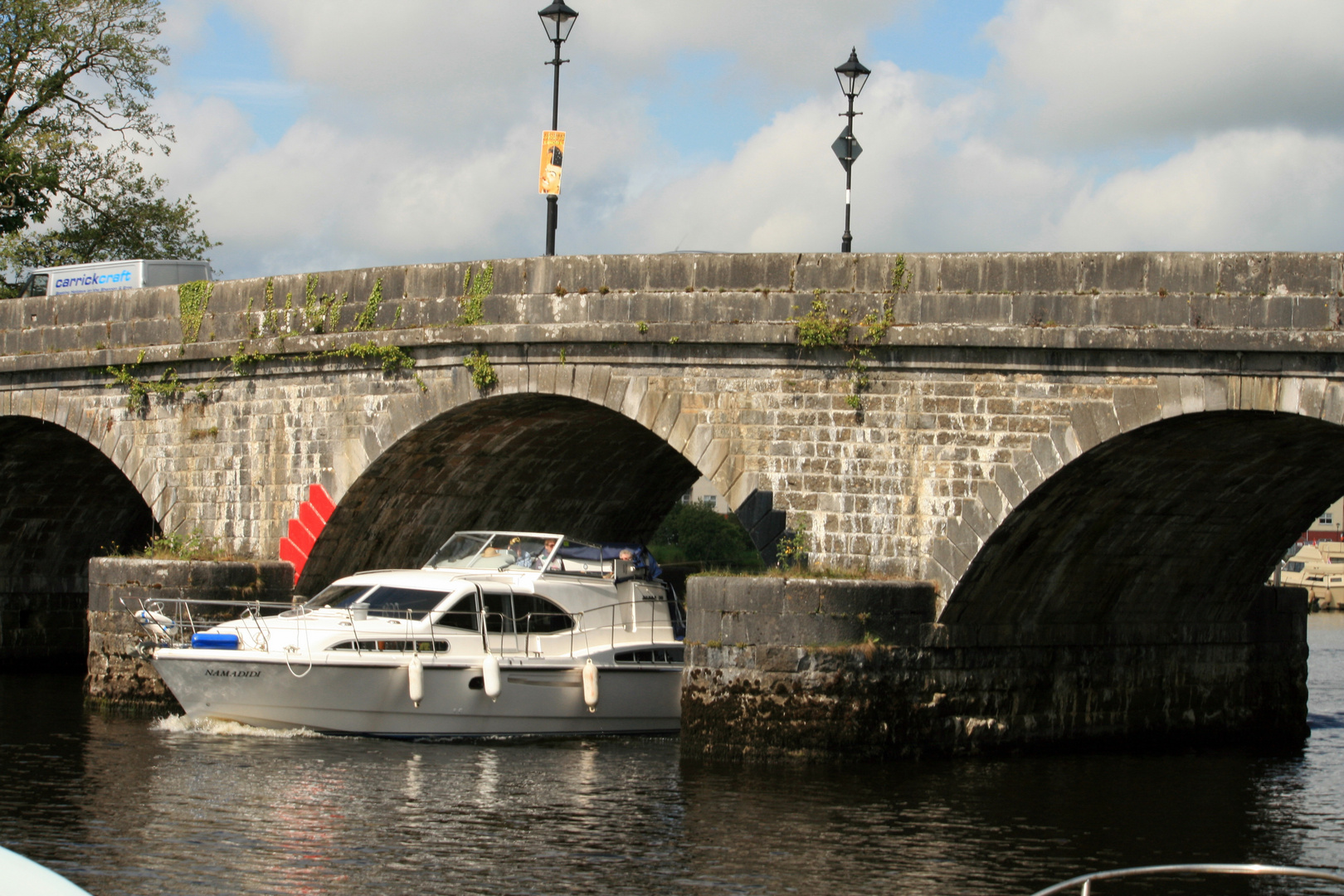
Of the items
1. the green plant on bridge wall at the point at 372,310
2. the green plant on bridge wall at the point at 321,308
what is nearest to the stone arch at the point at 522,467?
the green plant on bridge wall at the point at 372,310

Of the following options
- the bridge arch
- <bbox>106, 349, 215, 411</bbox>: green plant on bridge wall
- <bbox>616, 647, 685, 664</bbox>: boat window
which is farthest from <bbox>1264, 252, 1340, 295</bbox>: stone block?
<bbox>106, 349, 215, 411</bbox>: green plant on bridge wall

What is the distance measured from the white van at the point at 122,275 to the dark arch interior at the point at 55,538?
259 cm

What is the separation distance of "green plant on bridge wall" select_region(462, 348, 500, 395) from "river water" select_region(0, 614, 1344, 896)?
398 centimetres

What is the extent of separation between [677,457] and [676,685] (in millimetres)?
5146

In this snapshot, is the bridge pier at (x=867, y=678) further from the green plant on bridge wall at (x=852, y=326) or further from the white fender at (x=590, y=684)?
the white fender at (x=590, y=684)

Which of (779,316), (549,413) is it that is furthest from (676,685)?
(779,316)

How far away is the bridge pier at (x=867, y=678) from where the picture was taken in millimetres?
15164

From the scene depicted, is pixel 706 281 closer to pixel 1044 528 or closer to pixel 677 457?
pixel 1044 528

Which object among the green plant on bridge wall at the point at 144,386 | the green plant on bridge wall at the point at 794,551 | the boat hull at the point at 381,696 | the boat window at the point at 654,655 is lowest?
the boat hull at the point at 381,696

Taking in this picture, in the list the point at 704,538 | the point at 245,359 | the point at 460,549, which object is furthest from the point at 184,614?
the point at 704,538

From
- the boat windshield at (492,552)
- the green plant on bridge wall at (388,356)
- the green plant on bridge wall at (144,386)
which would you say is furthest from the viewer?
the green plant on bridge wall at (144,386)

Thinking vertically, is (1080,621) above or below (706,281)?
below

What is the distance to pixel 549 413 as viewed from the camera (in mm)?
19547

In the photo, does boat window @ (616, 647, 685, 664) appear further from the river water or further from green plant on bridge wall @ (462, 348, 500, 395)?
green plant on bridge wall @ (462, 348, 500, 395)
